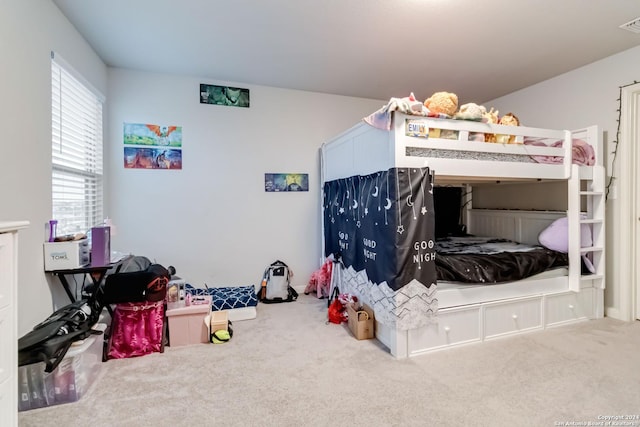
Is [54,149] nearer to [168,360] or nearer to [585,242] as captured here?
[168,360]

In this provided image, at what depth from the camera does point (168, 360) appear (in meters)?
2.22

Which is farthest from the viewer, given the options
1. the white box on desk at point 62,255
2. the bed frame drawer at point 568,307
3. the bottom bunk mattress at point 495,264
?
the bed frame drawer at point 568,307

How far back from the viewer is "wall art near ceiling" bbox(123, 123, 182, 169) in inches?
128

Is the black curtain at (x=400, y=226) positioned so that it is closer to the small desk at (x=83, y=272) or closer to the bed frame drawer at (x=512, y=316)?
the bed frame drawer at (x=512, y=316)

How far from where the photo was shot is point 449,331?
7.74 feet

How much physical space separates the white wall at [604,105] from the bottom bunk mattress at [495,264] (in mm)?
688

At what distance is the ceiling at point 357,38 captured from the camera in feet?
7.33

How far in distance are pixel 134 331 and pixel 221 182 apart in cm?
181

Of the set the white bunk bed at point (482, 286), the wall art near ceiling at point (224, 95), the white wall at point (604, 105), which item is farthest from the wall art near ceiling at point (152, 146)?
the white wall at point (604, 105)

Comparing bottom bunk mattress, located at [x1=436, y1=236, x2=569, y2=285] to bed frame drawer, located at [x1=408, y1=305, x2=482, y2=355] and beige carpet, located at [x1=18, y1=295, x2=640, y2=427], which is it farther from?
beige carpet, located at [x1=18, y1=295, x2=640, y2=427]

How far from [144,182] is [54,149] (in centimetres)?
106

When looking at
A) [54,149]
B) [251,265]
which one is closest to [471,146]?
[251,265]

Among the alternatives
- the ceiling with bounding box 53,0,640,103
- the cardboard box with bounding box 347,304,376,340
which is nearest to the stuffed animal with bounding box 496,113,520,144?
the ceiling with bounding box 53,0,640,103

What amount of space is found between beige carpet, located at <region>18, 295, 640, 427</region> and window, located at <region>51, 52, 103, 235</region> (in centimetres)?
130
